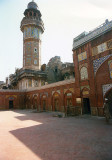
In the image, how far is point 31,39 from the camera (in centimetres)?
3103

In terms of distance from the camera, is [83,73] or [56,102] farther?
[56,102]

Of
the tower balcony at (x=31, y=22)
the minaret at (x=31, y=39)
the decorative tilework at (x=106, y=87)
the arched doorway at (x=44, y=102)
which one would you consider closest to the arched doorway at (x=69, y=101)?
the decorative tilework at (x=106, y=87)

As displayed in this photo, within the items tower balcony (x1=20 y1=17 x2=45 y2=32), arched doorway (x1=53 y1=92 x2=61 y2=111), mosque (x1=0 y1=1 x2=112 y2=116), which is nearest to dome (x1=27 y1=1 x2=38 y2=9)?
tower balcony (x1=20 y1=17 x2=45 y2=32)

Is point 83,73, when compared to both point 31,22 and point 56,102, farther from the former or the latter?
point 31,22

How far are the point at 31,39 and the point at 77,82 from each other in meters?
22.4

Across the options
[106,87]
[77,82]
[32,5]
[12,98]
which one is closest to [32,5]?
[32,5]

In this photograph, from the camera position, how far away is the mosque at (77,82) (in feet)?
37.6

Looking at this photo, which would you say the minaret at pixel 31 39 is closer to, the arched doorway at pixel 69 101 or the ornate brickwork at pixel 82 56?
the arched doorway at pixel 69 101

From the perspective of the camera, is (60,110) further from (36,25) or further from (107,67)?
(36,25)

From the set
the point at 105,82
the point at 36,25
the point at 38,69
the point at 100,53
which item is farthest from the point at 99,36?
the point at 36,25

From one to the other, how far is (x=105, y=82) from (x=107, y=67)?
1487 millimetres

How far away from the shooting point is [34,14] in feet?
109

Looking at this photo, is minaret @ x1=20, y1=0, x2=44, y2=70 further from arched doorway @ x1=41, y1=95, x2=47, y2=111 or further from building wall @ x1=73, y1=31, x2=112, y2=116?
building wall @ x1=73, y1=31, x2=112, y2=116

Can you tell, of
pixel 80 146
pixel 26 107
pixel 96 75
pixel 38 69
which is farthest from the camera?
pixel 38 69
